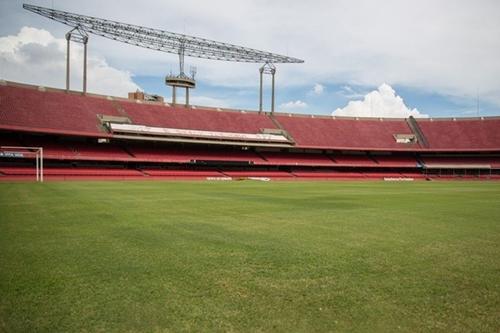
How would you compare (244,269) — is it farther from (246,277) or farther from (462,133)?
(462,133)

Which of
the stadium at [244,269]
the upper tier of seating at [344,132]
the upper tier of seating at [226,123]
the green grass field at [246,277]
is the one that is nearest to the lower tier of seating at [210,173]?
the upper tier of seating at [226,123]

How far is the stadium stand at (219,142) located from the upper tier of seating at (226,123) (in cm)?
16

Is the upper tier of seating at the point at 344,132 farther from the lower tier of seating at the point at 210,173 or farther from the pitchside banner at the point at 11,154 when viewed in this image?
the pitchside banner at the point at 11,154

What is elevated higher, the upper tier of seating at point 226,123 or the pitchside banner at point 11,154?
the upper tier of seating at point 226,123

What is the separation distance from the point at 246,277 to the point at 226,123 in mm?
59471

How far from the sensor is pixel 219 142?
58562 mm

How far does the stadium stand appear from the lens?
48219mm

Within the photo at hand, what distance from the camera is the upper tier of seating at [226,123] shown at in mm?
49000

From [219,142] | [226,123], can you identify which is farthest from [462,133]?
[219,142]

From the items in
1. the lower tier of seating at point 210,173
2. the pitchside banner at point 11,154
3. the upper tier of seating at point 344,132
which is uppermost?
the upper tier of seating at point 344,132

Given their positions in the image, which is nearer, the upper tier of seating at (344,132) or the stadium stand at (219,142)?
the stadium stand at (219,142)

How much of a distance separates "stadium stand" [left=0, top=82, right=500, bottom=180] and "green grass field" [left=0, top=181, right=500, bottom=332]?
129 ft

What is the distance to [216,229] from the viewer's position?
1120 cm

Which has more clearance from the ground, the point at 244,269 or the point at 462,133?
the point at 462,133
